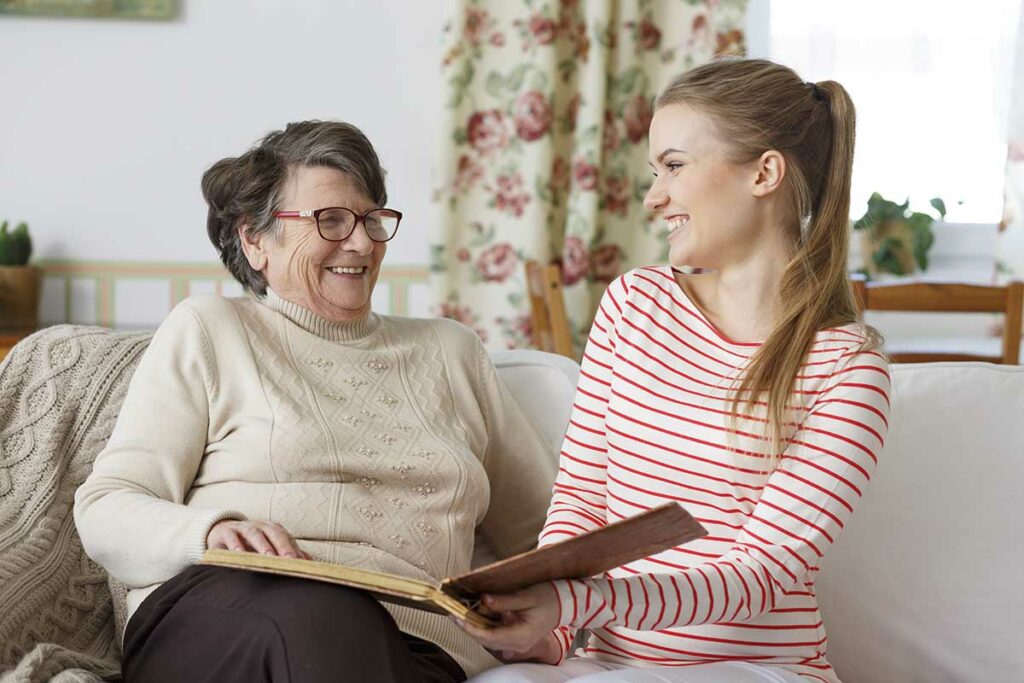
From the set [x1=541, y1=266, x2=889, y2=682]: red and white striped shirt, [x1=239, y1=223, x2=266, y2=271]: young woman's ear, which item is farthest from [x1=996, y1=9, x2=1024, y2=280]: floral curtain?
[x1=239, y1=223, x2=266, y2=271]: young woman's ear

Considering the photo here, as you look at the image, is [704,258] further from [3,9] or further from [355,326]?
[3,9]

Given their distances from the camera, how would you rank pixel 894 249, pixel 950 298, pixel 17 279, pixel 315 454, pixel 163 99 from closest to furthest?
pixel 315 454 < pixel 950 298 < pixel 17 279 < pixel 163 99 < pixel 894 249

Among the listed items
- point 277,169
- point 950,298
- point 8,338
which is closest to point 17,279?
point 8,338

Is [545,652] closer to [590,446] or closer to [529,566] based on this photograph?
[590,446]

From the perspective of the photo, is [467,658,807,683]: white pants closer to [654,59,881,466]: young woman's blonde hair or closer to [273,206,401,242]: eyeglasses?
[654,59,881,466]: young woman's blonde hair

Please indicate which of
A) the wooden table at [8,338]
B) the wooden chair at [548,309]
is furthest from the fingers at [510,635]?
the wooden table at [8,338]

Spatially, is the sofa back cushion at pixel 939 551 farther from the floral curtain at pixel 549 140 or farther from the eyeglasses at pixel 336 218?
the floral curtain at pixel 549 140

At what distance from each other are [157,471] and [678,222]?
0.74 metres

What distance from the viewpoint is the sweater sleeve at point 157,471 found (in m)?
1.39

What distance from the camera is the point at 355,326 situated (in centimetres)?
175

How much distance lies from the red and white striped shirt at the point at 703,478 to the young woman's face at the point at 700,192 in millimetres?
103

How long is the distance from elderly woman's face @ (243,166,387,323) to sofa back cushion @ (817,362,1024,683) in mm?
814

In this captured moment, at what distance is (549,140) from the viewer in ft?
10.9

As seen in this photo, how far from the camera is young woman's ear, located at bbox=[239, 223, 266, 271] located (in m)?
1.74
